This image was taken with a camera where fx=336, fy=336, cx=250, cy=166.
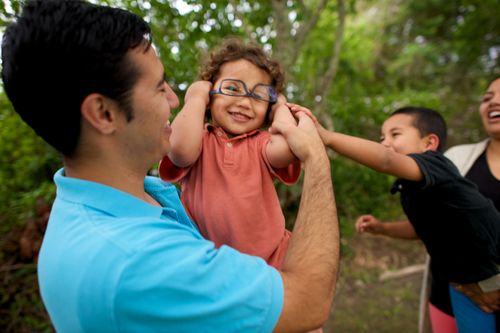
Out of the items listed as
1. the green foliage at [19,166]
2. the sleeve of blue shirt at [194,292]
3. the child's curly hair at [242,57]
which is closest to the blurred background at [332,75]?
the green foliage at [19,166]

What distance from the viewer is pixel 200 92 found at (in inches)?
62.6

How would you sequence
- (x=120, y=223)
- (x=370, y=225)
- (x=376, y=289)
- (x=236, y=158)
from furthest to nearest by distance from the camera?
1. (x=376, y=289)
2. (x=370, y=225)
3. (x=236, y=158)
4. (x=120, y=223)

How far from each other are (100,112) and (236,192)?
25.2 inches

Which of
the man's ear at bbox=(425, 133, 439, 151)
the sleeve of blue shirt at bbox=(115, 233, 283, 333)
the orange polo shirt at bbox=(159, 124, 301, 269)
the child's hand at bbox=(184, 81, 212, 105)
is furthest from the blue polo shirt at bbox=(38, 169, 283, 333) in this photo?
the man's ear at bbox=(425, 133, 439, 151)

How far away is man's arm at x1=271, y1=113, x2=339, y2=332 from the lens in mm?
1006

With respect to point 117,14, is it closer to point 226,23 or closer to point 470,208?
point 470,208

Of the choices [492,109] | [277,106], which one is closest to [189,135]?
[277,106]

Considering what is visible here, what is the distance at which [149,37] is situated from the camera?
3.98 feet

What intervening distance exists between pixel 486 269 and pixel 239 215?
5.29 feet

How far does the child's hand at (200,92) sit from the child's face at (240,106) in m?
0.04

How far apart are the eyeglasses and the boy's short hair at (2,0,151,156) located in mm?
565

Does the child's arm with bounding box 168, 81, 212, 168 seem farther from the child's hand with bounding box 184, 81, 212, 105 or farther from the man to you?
the man

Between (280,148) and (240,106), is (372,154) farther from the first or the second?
(240,106)

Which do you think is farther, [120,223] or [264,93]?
[264,93]
